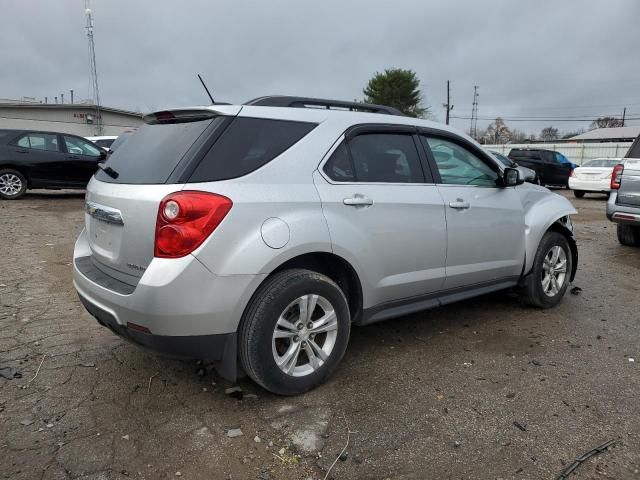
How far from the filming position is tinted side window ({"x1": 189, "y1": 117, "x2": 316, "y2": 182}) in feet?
8.96

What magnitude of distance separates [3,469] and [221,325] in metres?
1.17

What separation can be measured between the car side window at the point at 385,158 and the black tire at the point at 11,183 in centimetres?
1060

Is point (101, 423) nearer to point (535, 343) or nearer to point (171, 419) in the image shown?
point (171, 419)

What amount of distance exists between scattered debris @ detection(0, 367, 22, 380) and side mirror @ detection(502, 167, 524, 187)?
3890mm

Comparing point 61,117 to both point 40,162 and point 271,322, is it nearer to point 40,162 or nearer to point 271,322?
point 40,162

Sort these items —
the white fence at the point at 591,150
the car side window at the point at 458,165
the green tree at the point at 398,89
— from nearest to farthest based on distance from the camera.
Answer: the car side window at the point at 458,165 < the white fence at the point at 591,150 < the green tree at the point at 398,89

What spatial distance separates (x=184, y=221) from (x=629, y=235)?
7942 millimetres

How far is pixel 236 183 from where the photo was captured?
275 centimetres

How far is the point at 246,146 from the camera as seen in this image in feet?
9.45

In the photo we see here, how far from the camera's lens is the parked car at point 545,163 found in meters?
21.0

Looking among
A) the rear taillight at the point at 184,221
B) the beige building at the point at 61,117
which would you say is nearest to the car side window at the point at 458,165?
the rear taillight at the point at 184,221

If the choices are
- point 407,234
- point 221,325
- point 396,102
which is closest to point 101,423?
point 221,325

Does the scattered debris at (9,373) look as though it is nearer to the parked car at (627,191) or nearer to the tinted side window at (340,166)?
the tinted side window at (340,166)

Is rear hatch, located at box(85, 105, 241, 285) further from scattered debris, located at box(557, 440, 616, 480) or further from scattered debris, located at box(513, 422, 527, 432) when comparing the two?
scattered debris, located at box(557, 440, 616, 480)
